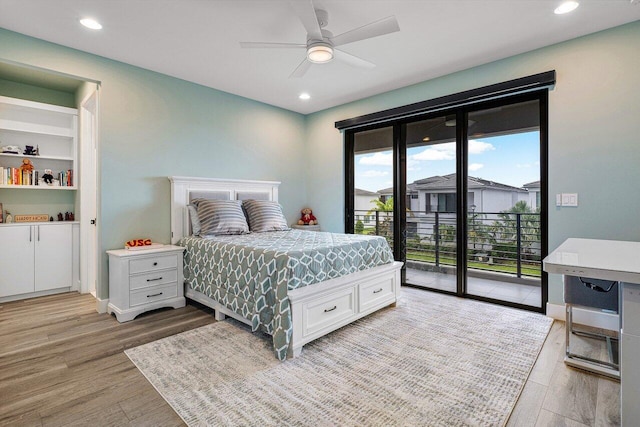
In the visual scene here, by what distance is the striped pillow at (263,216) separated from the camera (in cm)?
387

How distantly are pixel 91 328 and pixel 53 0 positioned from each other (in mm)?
2689

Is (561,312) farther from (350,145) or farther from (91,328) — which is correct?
(91,328)

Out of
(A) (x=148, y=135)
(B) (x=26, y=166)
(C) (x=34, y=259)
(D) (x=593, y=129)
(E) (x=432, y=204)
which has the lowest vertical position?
(C) (x=34, y=259)

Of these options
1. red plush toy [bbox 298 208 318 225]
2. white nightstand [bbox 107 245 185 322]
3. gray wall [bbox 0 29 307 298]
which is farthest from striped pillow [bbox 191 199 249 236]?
red plush toy [bbox 298 208 318 225]

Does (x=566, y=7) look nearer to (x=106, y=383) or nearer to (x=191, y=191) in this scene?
(x=191, y=191)

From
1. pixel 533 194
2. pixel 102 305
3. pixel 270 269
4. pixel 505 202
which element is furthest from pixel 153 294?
pixel 533 194

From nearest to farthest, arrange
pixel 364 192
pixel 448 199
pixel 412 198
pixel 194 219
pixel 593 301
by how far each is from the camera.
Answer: pixel 593 301, pixel 194 219, pixel 448 199, pixel 412 198, pixel 364 192

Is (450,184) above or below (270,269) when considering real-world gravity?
above

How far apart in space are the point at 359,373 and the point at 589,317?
91.0 inches

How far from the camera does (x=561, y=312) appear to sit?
2.98 m

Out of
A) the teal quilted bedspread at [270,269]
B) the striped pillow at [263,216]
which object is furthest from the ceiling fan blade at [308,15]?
the striped pillow at [263,216]

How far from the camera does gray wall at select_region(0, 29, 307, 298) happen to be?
3148 millimetres

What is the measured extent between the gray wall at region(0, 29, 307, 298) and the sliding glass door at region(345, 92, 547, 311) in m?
1.88

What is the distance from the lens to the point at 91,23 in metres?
2.62
